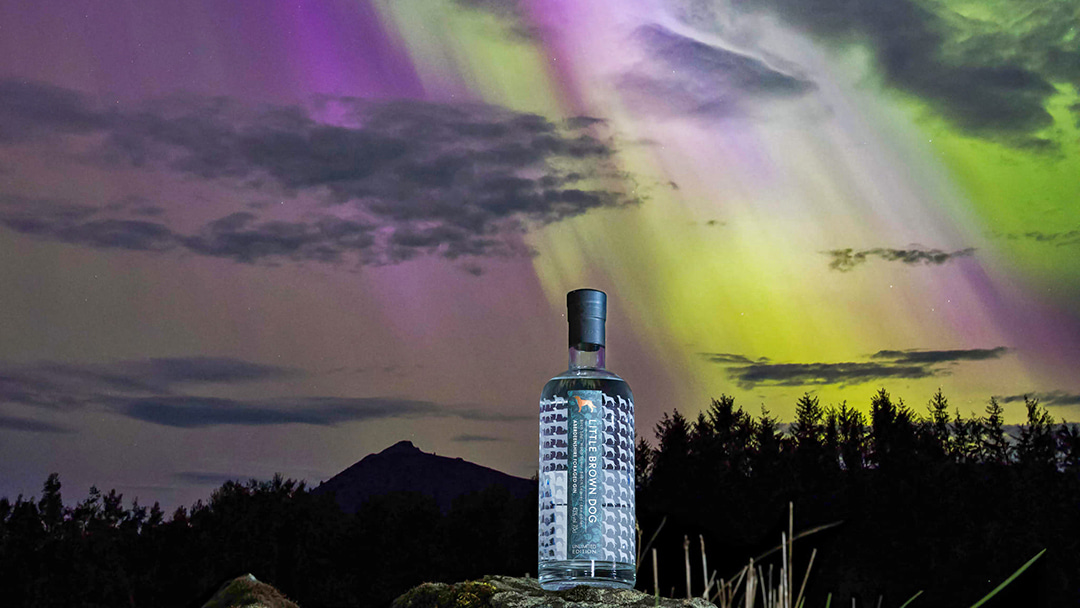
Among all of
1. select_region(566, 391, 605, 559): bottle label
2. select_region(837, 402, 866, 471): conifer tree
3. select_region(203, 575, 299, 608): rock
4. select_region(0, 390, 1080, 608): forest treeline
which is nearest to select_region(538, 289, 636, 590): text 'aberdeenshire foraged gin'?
select_region(566, 391, 605, 559): bottle label

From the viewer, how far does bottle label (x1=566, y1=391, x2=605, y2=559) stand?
4324 millimetres

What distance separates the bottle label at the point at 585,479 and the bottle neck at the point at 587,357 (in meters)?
0.22

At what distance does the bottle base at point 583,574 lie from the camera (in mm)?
4324

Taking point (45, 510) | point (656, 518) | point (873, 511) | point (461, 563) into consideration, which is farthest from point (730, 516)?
point (656, 518)

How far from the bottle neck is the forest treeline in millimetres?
14871

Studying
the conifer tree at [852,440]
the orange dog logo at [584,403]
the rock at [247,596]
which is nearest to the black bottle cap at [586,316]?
the orange dog logo at [584,403]

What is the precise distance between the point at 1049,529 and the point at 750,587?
23.6 m

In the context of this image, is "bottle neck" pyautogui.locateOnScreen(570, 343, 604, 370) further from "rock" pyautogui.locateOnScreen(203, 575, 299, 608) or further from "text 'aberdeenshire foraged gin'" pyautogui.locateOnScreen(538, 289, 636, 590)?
"rock" pyautogui.locateOnScreen(203, 575, 299, 608)

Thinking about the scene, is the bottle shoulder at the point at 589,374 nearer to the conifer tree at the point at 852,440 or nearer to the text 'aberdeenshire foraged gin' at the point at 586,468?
the text 'aberdeenshire foraged gin' at the point at 586,468

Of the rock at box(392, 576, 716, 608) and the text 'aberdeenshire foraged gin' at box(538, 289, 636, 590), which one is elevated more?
the text 'aberdeenshire foraged gin' at box(538, 289, 636, 590)

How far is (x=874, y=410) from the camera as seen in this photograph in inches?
1254

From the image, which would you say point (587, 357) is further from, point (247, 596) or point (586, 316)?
point (247, 596)

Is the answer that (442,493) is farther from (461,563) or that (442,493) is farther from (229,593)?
(229,593)

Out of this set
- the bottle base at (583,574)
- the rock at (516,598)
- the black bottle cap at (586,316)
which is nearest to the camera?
the rock at (516,598)
